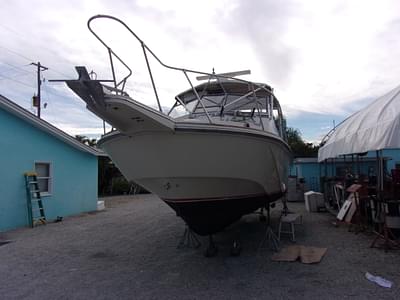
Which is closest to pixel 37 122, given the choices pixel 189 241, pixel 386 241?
pixel 189 241

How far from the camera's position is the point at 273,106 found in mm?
7457

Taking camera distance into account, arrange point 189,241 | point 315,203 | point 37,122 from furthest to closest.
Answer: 1. point 315,203
2. point 37,122
3. point 189,241

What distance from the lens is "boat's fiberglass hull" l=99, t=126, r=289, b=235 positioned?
436 cm

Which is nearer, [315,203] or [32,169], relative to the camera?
[32,169]

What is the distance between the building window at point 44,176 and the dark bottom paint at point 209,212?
6862 millimetres

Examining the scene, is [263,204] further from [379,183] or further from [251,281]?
[379,183]

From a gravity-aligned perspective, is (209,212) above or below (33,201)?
above

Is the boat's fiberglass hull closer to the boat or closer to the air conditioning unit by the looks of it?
the boat

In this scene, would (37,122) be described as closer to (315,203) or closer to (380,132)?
(380,132)

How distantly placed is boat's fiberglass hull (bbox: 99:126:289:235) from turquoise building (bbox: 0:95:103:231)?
5145mm

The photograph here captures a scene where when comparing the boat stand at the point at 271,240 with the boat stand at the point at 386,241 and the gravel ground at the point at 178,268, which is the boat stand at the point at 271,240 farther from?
the boat stand at the point at 386,241

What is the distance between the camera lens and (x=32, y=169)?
9.80 m

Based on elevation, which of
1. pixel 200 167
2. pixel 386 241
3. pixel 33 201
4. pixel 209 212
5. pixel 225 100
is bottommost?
pixel 386 241

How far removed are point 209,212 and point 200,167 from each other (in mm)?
813
